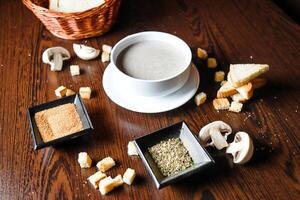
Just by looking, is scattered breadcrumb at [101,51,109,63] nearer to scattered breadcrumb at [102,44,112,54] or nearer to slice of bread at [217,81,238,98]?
scattered breadcrumb at [102,44,112,54]

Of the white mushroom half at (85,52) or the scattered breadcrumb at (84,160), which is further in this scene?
the white mushroom half at (85,52)

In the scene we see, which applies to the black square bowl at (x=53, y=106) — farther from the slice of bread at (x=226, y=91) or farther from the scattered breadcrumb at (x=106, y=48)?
the slice of bread at (x=226, y=91)

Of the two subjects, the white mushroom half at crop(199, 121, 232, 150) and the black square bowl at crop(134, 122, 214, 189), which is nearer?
the black square bowl at crop(134, 122, 214, 189)

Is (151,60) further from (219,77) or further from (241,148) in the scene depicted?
(241,148)

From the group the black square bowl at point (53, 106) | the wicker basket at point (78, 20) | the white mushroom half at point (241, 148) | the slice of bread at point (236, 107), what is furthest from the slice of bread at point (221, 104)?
the wicker basket at point (78, 20)

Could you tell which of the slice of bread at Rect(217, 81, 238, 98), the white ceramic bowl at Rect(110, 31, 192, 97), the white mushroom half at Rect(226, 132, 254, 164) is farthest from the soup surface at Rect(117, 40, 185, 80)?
the white mushroom half at Rect(226, 132, 254, 164)

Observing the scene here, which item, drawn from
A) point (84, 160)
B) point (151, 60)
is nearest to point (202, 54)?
point (151, 60)
